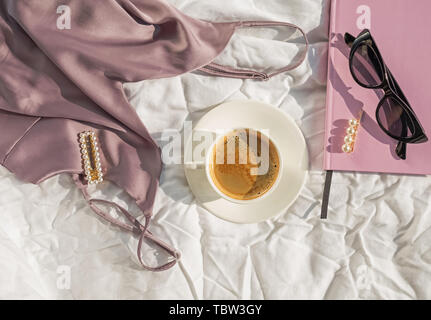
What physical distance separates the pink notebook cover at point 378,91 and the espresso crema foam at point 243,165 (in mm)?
119

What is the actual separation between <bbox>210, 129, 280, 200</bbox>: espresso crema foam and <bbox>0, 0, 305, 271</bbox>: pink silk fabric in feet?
0.39

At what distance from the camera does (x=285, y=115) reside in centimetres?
68

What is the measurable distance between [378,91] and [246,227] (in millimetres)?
366

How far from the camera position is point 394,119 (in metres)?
0.69

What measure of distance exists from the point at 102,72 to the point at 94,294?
1.46ft

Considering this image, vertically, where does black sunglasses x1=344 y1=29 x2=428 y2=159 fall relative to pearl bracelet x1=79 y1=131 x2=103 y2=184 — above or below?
above

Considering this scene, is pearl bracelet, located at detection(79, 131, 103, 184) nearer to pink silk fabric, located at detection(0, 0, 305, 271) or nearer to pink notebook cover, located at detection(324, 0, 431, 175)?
pink silk fabric, located at detection(0, 0, 305, 271)

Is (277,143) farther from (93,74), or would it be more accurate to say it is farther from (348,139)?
(93,74)

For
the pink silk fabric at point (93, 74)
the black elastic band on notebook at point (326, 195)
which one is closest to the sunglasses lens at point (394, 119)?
the black elastic band on notebook at point (326, 195)

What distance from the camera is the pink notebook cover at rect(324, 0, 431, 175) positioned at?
69 centimetres

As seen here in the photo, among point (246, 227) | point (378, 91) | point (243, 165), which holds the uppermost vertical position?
point (378, 91)

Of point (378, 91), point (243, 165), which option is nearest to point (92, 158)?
point (243, 165)

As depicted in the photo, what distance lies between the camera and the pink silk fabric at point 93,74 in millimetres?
658

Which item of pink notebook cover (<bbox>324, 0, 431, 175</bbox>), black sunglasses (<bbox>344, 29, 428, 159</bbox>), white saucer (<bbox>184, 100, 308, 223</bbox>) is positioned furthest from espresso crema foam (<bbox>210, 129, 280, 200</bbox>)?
black sunglasses (<bbox>344, 29, 428, 159</bbox>)
